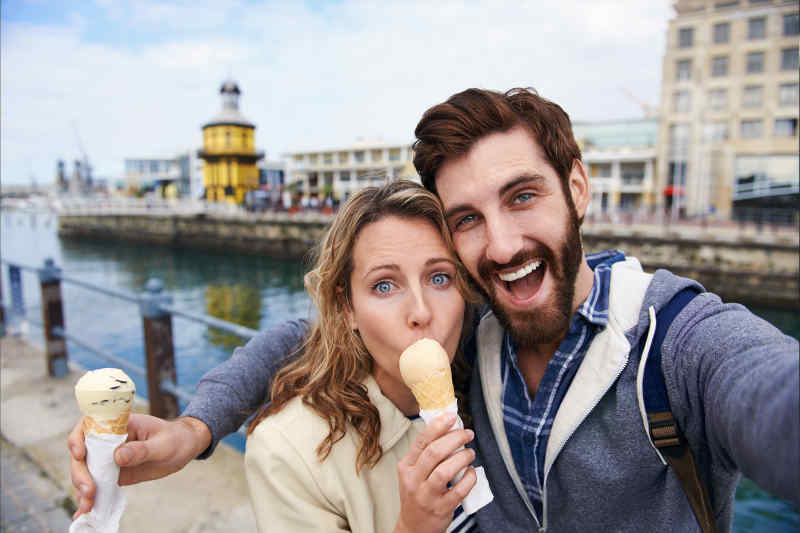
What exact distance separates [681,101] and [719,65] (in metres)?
3.48

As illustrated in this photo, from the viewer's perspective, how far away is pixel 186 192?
84125 mm

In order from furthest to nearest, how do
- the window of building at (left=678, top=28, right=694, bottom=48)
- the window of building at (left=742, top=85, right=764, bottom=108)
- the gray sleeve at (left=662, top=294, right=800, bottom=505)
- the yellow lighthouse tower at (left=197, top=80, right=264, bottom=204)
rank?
the yellow lighthouse tower at (left=197, top=80, right=264, bottom=204) < the window of building at (left=678, top=28, right=694, bottom=48) < the window of building at (left=742, top=85, right=764, bottom=108) < the gray sleeve at (left=662, top=294, right=800, bottom=505)

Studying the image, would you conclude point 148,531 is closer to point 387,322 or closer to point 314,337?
point 314,337

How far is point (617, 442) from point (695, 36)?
4375 cm

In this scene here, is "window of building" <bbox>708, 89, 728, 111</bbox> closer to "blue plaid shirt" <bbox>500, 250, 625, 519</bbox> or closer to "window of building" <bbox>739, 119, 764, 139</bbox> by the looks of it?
"window of building" <bbox>739, 119, 764, 139</bbox>

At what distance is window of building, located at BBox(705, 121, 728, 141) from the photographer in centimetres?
3588

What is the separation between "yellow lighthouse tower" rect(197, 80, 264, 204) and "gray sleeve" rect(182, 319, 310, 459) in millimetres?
50800

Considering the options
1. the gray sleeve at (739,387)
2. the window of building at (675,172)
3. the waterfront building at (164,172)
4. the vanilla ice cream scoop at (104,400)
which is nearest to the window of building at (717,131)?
the window of building at (675,172)

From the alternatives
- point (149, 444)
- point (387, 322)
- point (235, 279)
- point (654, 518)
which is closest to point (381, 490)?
point (387, 322)

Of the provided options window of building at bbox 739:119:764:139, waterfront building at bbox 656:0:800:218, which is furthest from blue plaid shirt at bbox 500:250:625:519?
window of building at bbox 739:119:764:139

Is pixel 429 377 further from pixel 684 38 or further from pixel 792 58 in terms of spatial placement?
pixel 684 38

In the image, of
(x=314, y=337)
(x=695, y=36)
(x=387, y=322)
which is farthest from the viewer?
(x=695, y=36)

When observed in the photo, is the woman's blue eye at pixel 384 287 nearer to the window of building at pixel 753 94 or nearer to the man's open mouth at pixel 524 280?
the man's open mouth at pixel 524 280

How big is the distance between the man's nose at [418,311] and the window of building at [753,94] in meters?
42.5
